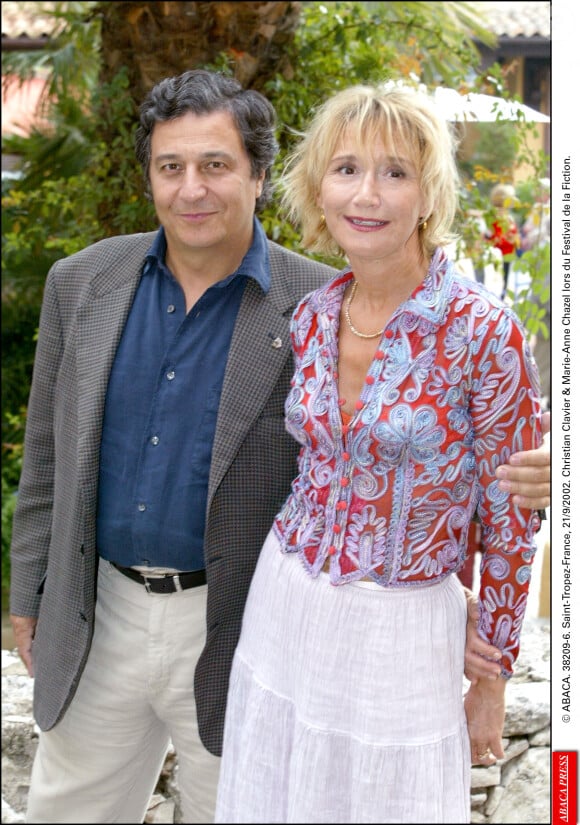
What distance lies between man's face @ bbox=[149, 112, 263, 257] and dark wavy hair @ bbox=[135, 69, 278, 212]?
2 centimetres

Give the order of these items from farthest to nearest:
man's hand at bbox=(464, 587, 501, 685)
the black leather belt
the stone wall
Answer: the stone wall < the black leather belt < man's hand at bbox=(464, 587, 501, 685)

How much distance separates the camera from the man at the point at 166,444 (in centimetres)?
229

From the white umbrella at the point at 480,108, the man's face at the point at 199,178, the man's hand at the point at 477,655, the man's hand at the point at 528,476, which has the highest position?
the white umbrella at the point at 480,108

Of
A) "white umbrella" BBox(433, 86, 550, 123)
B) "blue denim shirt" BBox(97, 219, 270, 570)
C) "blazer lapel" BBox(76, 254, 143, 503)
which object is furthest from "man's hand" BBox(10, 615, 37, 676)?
"white umbrella" BBox(433, 86, 550, 123)

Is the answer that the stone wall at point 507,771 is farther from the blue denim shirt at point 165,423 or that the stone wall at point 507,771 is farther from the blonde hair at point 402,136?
the blonde hair at point 402,136

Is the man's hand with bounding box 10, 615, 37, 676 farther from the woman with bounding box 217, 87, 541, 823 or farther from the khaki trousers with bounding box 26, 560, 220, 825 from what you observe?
the woman with bounding box 217, 87, 541, 823

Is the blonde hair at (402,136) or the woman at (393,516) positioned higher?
the blonde hair at (402,136)

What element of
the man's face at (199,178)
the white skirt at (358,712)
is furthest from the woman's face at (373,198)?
the white skirt at (358,712)

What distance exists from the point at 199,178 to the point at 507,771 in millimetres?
2120

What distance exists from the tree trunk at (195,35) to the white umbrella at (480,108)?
0.63 m

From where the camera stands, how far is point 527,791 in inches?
131

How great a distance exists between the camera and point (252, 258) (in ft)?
7.82

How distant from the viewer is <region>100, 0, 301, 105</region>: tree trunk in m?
3.51

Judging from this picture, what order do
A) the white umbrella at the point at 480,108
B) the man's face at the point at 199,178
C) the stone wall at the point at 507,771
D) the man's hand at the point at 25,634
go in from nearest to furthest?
the man's face at the point at 199,178, the man's hand at the point at 25,634, the stone wall at the point at 507,771, the white umbrella at the point at 480,108
